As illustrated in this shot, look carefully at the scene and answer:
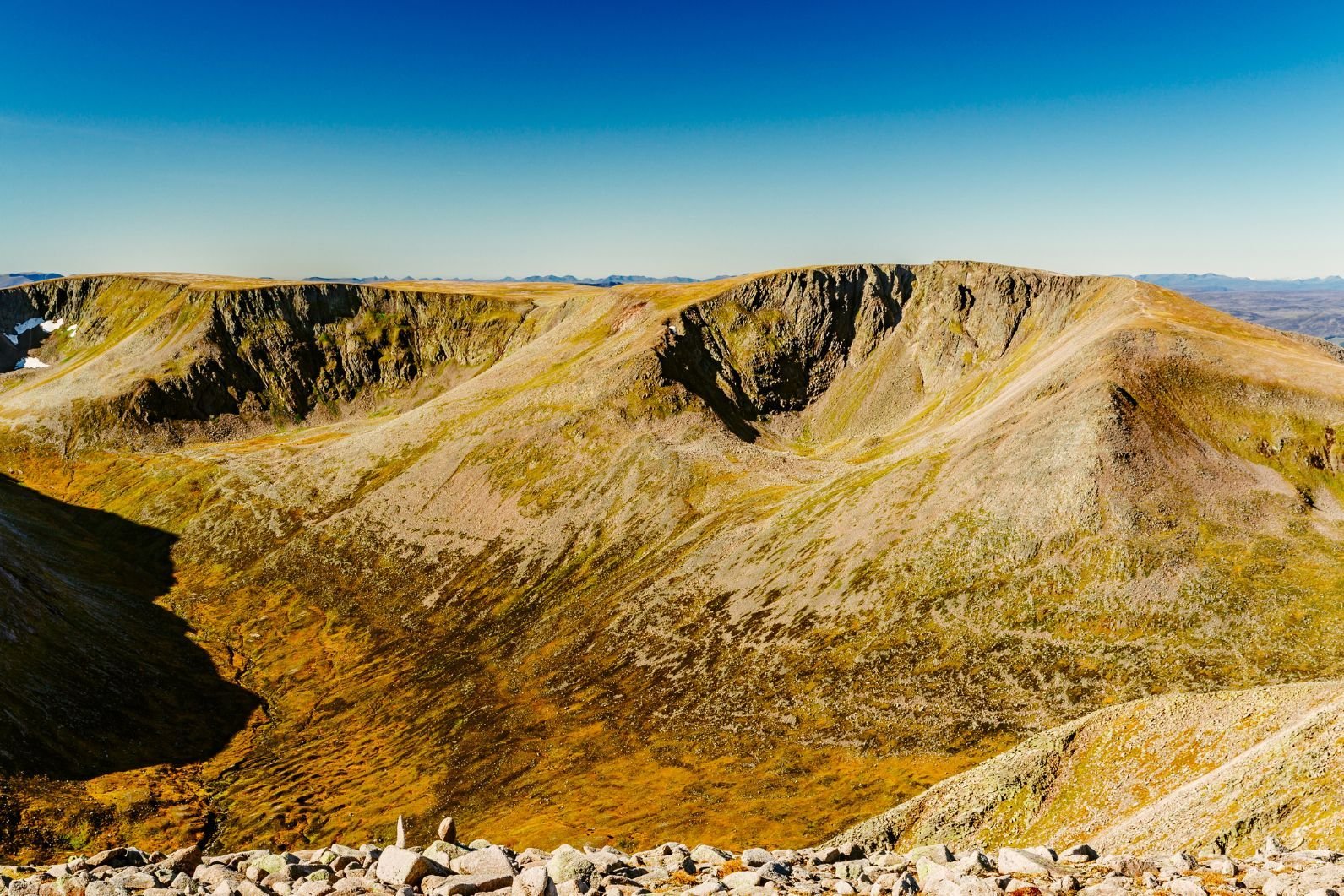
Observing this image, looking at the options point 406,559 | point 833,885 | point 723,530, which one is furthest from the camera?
point 406,559

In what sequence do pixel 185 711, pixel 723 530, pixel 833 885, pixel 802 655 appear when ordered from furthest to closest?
pixel 723 530 → pixel 185 711 → pixel 802 655 → pixel 833 885

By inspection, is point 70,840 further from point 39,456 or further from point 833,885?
point 39,456

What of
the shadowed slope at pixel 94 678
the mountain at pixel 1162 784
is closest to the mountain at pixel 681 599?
the shadowed slope at pixel 94 678

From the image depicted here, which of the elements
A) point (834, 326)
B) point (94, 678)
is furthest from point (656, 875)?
point (834, 326)

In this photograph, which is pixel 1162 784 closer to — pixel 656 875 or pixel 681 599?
pixel 656 875

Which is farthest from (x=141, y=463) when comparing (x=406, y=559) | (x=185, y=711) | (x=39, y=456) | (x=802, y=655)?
(x=802, y=655)

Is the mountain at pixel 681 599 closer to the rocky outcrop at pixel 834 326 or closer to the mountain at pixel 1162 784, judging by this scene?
the rocky outcrop at pixel 834 326

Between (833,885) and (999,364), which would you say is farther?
(999,364)
